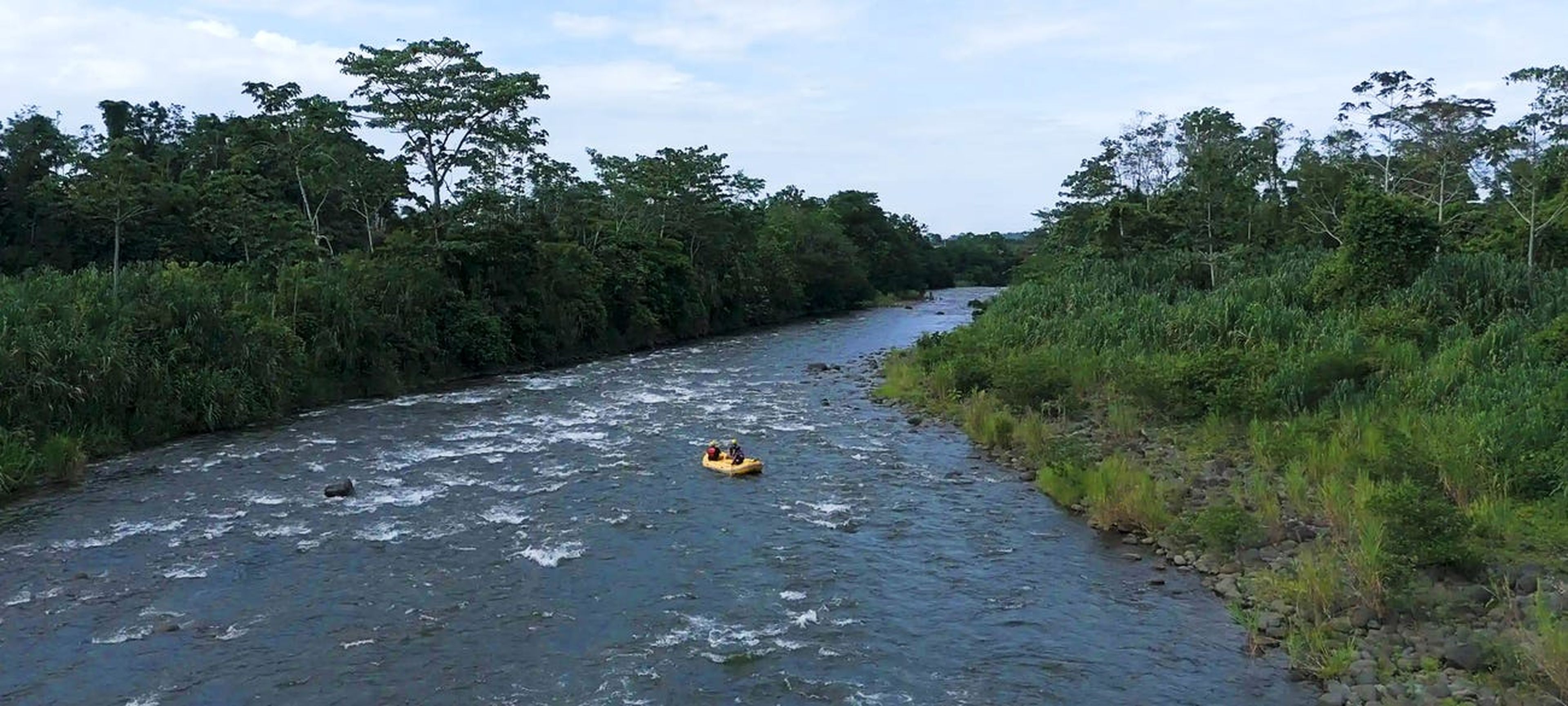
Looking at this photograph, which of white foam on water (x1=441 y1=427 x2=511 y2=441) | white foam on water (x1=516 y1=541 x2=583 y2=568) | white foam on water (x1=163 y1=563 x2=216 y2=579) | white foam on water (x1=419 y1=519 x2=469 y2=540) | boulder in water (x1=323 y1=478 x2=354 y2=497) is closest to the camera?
white foam on water (x1=163 y1=563 x2=216 y2=579)

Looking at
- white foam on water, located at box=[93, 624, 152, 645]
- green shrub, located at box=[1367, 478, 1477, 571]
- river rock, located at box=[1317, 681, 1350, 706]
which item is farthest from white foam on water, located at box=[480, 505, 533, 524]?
green shrub, located at box=[1367, 478, 1477, 571]

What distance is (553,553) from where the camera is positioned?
580 inches

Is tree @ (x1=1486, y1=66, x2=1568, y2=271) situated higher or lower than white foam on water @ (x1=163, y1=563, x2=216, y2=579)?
higher

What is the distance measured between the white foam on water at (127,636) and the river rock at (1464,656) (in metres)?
14.1

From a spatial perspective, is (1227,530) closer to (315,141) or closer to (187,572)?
(187,572)

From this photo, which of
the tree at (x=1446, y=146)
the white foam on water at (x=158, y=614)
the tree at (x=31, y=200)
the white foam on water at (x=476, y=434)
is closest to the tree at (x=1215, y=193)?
the tree at (x=1446, y=146)

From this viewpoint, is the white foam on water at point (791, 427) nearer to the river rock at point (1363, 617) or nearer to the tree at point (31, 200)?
the river rock at point (1363, 617)

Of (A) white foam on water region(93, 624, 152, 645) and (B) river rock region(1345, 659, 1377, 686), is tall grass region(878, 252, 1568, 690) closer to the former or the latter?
(B) river rock region(1345, 659, 1377, 686)

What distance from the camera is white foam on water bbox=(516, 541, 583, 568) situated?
1437 cm

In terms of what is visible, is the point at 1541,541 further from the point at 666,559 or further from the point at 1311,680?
the point at 666,559

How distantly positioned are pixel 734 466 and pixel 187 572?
9.35m

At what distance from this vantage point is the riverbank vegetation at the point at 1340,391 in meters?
11.1

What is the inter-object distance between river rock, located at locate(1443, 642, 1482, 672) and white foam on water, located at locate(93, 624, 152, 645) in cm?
1409

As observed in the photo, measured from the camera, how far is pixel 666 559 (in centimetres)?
1457
